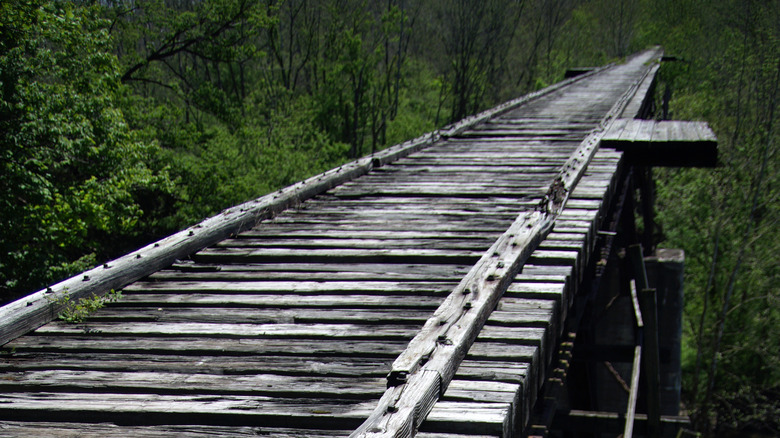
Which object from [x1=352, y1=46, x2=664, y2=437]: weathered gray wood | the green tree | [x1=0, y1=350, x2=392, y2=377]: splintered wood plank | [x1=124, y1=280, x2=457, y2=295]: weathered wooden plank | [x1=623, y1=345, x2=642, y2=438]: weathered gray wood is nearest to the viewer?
[x1=352, y1=46, x2=664, y2=437]: weathered gray wood

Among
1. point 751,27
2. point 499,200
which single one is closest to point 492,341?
point 499,200

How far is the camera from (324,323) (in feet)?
9.55

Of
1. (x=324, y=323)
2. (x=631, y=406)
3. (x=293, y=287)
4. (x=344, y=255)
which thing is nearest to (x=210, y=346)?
(x=324, y=323)

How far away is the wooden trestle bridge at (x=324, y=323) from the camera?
2.12m

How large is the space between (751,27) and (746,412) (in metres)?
10.8

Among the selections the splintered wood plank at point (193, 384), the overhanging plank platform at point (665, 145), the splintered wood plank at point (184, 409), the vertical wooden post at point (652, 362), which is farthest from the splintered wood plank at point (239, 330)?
the overhanging plank platform at point (665, 145)

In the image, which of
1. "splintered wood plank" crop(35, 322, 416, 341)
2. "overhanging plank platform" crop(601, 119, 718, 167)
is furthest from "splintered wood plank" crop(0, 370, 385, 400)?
"overhanging plank platform" crop(601, 119, 718, 167)

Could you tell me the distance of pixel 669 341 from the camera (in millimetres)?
11250

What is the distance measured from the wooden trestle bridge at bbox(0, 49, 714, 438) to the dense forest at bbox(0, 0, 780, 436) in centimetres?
628

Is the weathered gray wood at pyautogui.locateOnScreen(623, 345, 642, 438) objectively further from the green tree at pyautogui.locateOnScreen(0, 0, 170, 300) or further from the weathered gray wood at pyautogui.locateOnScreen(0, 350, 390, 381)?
the green tree at pyautogui.locateOnScreen(0, 0, 170, 300)

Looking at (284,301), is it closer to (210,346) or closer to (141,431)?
(210,346)

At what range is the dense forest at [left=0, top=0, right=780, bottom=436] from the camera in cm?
1003

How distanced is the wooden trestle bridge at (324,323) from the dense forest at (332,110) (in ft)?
20.6

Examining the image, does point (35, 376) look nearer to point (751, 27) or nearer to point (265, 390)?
point (265, 390)
